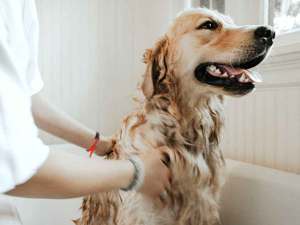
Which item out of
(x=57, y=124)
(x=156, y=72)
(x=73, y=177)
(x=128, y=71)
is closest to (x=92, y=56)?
(x=128, y=71)

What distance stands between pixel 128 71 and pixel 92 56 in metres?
0.19

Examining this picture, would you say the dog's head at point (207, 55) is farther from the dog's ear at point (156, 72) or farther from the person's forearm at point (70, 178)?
the person's forearm at point (70, 178)

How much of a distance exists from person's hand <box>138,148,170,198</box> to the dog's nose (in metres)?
0.27

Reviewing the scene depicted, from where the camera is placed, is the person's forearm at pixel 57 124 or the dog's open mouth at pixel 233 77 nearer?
the dog's open mouth at pixel 233 77

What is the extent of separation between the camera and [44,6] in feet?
5.24

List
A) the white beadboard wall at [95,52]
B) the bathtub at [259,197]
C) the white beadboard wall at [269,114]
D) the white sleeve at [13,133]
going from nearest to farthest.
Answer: the white sleeve at [13,133] → the bathtub at [259,197] → the white beadboard wall at [269,114] → the white beadboard wall at [95,52]

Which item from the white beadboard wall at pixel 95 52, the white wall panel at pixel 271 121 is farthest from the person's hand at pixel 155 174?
the white beadboard wall at pixel 95 52

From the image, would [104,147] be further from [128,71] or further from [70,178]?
[128,71]

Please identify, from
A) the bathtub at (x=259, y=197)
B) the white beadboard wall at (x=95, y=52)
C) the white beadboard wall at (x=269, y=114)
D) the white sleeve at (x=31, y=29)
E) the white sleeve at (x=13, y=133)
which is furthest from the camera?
the white beadboard wall at (x=95, y=52)

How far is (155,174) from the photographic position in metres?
0.63

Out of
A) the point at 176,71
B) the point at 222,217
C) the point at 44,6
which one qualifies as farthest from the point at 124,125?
the point at 44,6

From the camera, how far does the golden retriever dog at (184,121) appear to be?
0.67 metres

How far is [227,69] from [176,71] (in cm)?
11

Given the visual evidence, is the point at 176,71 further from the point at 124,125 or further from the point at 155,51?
the point at 124,125
